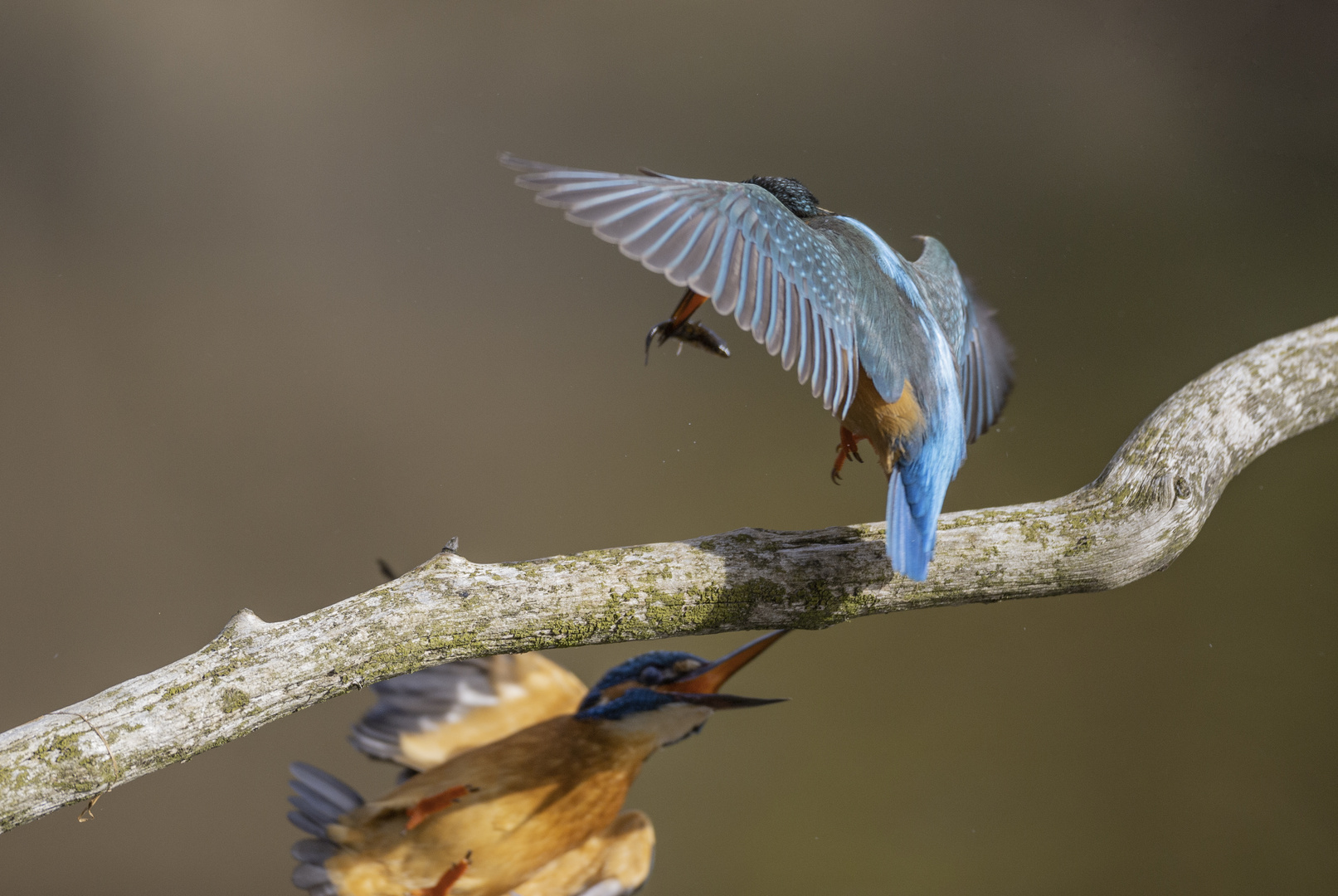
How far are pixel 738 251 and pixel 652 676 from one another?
697 mm

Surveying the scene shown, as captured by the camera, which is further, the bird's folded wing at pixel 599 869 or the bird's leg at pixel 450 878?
the bird's folded wing at pixel 599 869

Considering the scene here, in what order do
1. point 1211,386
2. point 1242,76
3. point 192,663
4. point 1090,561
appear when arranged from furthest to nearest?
point 1242,76 → point 1211,386 → point 1090,561 → point 192,663

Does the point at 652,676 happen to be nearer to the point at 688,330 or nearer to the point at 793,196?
the point at 688,330

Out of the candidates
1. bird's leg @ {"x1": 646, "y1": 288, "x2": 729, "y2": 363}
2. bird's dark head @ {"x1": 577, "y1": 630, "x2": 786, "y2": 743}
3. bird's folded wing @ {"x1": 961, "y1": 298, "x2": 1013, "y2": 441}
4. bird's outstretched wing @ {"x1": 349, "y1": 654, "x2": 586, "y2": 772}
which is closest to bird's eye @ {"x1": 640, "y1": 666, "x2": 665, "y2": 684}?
bird's dark head @ {"x1": 577, "y1": 630, "x2": 786, "y2": 743}

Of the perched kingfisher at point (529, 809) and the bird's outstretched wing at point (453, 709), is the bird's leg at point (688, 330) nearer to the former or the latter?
the perched kingfisher at point (529, 809)

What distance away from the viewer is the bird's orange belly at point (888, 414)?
3.87 ft

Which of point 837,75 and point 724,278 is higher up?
point 837,75

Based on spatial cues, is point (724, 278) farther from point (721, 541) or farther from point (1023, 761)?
point (1023, 761)

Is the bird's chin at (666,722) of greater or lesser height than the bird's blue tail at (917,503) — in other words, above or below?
below

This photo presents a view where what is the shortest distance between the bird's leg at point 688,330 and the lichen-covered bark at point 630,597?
0.33 m

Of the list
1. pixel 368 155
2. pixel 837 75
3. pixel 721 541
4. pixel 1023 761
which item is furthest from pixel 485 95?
pixel 1023 761

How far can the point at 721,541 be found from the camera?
114cm

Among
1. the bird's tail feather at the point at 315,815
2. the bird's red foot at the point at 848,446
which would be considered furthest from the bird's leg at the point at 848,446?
the bird's tail feather at the point at 315,815

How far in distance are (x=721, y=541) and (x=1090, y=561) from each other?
48 centimetres
